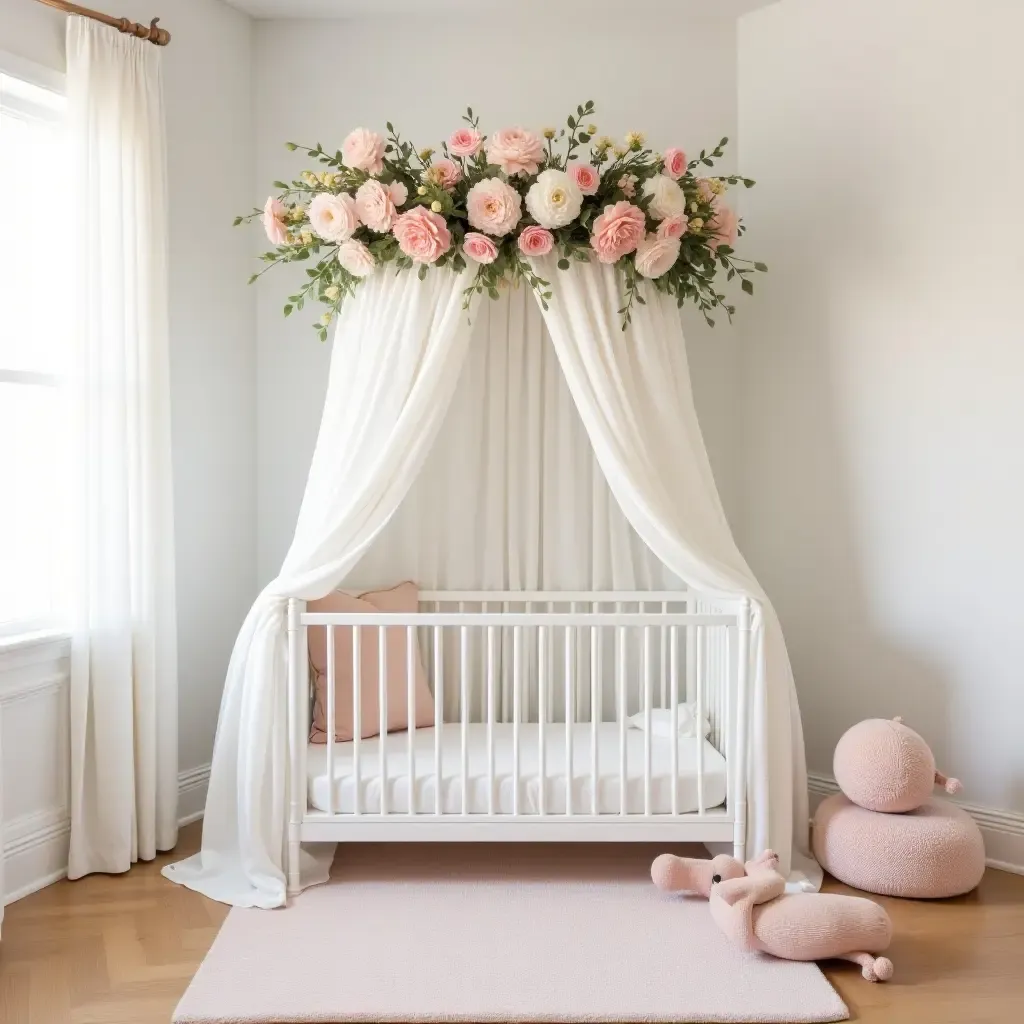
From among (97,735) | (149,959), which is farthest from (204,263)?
(149,959)

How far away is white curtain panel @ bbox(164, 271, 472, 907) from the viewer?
2.89 metres

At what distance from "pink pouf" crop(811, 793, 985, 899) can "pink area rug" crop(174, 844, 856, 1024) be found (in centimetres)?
47

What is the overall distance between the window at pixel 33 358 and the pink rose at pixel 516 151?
4.15 feet

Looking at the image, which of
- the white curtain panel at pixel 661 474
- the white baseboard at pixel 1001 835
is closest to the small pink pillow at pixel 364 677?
the white curtain panel at pixel 661 474

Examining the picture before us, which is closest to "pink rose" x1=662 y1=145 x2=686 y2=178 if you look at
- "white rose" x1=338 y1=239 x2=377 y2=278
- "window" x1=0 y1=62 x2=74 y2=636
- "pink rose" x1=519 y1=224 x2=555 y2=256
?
"pink rose" x1=519 y1=224 x2=555 y2=256

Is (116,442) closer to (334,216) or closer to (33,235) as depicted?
(33,235)

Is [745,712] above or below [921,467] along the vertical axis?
below

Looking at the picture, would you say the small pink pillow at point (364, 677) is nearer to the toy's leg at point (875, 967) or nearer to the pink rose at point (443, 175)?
the pink rose at point (443, 175)

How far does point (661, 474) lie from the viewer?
119 inches

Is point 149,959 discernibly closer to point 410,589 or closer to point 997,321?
point 410,589

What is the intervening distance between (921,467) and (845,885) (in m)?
1.32

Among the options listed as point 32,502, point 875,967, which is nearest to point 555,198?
point 32,502

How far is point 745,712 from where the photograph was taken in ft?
9.59

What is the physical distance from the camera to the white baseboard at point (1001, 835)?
10.3 feet
